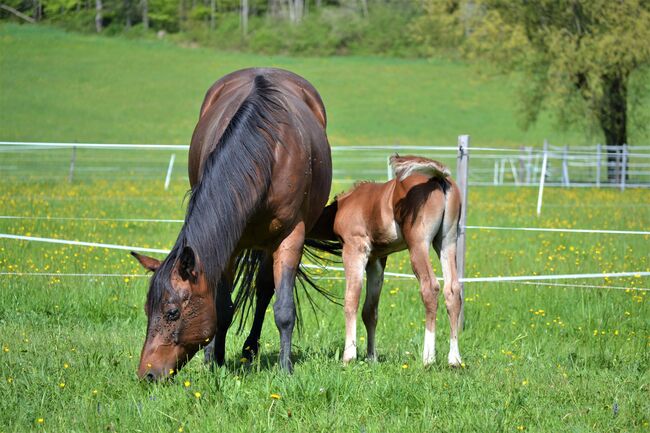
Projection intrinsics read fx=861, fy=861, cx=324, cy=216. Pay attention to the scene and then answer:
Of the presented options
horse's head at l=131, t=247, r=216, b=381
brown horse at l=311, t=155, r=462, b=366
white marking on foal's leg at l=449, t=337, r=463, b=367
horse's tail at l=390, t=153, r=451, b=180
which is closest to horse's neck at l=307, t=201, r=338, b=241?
brown horse at l=311, t=155, r=462, b=366

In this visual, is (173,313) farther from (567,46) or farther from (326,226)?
(567,46)

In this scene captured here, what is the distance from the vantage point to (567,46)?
87.4ft

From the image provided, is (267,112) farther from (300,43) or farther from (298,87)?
(300,43)

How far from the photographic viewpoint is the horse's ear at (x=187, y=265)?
4.80m

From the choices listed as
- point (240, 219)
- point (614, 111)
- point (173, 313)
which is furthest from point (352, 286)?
point (614, 111)

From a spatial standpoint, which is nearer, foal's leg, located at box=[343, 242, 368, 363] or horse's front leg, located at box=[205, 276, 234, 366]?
horse's front leg, located at box=[205, 276, 234, 366]

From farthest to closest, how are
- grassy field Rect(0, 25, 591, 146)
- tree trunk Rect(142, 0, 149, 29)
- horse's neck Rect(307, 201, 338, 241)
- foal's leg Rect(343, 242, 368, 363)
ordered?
grassy field Rect(0, 25, 591, 146) < tree trunk Rect(142, 0, 149, 29) < horse's neck Rect(307, 201, 338, 241) < foal's leg Rect(343, 242, 368, 363)

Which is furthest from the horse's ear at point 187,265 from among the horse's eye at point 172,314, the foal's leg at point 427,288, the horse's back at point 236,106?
the foal's leg at point 427,288

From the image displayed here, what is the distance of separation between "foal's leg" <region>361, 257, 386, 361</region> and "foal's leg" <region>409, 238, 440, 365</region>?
0.54 m

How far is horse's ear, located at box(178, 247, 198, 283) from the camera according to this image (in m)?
4.80

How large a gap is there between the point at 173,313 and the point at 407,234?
211 cm

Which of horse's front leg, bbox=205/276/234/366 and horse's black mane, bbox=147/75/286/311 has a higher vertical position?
horse's black mane, bbox=147/75/286/311

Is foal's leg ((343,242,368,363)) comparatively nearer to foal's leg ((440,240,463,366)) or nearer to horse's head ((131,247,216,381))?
foal's leg ((440,240,463,366))

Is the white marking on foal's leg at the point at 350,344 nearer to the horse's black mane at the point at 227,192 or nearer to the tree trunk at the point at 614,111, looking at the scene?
the horse's black mane at the point at 227,192
